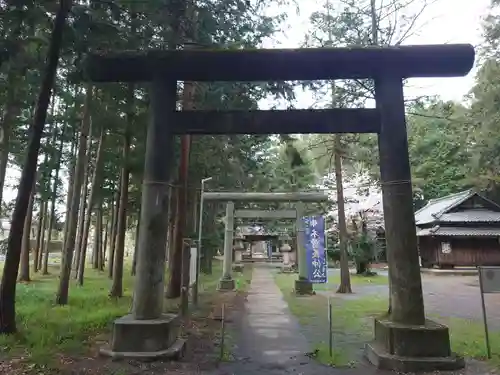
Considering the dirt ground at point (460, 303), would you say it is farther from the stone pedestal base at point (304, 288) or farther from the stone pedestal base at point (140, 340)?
the stone pedestal base at point (140, 340)

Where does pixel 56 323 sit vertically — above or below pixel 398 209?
below

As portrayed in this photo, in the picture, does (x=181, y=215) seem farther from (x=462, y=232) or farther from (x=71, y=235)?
(x=462, y=232)

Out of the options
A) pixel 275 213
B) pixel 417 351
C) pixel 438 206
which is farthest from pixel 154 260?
pixel 438 206

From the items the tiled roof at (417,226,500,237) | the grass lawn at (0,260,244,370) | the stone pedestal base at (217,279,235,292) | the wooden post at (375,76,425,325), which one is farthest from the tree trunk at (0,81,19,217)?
the tiled roof at (417,226,500,237)

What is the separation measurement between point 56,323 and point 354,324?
6035mm

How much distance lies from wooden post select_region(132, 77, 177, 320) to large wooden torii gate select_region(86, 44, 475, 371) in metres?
0.01

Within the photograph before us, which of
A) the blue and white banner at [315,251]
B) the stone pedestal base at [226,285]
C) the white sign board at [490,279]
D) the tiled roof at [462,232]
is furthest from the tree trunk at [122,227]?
the tiled roof at [462,232]

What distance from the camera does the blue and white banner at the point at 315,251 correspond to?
1246 cm

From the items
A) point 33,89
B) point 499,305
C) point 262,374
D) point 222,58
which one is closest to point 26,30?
point 33,89

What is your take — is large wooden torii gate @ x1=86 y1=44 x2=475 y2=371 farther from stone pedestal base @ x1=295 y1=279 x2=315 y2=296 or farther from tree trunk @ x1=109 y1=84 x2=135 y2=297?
stone pedestal base @ x1=295 y1=279 x2=315 y2=296

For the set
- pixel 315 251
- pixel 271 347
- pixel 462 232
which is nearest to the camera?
pixel 271 347

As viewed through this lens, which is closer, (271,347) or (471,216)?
(271,347)

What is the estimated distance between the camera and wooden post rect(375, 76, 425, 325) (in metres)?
5.77

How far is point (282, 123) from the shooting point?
21.0 feet
